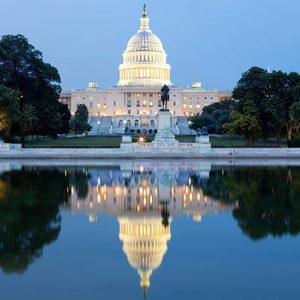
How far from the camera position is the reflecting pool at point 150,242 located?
33.1 ft

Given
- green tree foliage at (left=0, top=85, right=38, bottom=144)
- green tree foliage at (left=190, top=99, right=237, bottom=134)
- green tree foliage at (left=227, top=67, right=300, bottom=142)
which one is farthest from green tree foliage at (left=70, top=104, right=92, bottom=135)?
green tree foliage at (left=227, top=67, right=300, bottom=142)

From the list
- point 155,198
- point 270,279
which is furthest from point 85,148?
point 270,279

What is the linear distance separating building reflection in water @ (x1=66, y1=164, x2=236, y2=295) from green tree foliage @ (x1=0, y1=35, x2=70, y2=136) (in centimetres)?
3467

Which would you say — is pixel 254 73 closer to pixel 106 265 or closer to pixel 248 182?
pixel 248 182

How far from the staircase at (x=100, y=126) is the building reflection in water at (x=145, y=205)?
8665cm

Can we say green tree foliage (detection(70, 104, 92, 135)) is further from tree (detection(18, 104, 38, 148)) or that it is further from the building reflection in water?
the building reflection in water

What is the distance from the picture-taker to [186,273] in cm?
1088

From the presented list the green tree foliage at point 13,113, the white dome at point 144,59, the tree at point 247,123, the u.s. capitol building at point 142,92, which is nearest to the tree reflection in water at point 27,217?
the green tree foliage at point 13,113

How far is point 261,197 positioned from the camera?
2053cm

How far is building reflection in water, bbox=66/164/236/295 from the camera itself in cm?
1259

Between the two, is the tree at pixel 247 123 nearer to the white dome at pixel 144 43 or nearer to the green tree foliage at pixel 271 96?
the green tree foliage at pixel 271 96

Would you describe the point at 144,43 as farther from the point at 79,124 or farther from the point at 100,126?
the point at 79,124

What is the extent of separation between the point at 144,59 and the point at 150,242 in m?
144

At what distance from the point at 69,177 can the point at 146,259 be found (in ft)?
58.0
